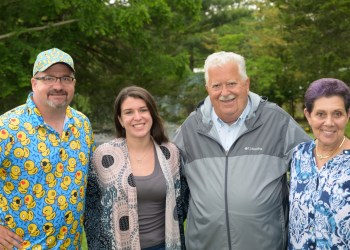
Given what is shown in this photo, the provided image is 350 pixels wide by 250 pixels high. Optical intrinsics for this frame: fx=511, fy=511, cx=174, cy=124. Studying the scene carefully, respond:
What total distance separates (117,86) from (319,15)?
9.06m

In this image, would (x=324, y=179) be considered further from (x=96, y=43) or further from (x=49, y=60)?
(x=96, y=43)

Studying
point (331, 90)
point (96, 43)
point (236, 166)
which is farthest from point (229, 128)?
point (96, 43)

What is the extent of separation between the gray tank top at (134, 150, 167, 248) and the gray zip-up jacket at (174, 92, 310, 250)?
241mm

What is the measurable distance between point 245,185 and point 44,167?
1.43 m

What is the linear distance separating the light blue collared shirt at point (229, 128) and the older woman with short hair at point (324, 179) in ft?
2.06

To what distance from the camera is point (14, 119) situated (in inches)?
140

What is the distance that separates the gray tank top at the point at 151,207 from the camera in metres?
3.81

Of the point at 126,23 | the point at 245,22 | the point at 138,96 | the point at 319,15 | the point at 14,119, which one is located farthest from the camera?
the point at 245,22

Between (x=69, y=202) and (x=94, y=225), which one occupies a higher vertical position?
(x=69, y=202)

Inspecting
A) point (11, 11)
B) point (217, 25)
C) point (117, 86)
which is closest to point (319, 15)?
point (117, 86)

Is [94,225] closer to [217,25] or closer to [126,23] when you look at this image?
[126,23]

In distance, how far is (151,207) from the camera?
3855 mm

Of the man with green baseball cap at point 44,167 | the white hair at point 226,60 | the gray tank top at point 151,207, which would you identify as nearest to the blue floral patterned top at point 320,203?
the white hair at point 226,60

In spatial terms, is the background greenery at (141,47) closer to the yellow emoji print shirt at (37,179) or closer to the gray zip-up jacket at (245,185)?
the gray zip-up jacket at (245,185)
